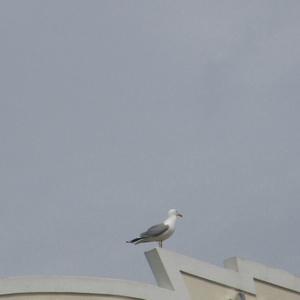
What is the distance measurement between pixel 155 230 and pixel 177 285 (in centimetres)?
127

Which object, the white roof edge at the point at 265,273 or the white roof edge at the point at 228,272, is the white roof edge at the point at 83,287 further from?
the white roof edge at the point at 265,273

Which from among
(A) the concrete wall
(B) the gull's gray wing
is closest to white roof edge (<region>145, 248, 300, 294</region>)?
(A) the concrete wall

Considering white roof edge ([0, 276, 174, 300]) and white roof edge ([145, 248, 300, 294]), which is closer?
white roof edge ([0, 276, 174, 300])

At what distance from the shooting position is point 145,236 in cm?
2411

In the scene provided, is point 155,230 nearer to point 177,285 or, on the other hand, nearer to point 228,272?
point 177,285

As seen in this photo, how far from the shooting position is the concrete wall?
22359 millimetres

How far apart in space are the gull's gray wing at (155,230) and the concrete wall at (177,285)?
18.4 inches

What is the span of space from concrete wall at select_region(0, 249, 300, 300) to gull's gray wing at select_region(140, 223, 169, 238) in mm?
468

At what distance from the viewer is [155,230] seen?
24.2 metres

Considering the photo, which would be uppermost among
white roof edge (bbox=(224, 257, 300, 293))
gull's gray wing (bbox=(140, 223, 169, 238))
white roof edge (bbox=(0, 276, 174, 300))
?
gull's gray wing (bbox=(140, 223, 169, 238))

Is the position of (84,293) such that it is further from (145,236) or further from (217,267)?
(217,267)

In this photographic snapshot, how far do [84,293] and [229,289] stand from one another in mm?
4025

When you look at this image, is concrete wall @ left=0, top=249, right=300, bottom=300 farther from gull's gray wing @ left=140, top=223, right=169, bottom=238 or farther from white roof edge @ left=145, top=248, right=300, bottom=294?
gull's gray wing @ left=140, top=223, right=169, bottom=238

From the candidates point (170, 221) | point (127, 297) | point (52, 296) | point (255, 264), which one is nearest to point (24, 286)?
point (52, 296)
